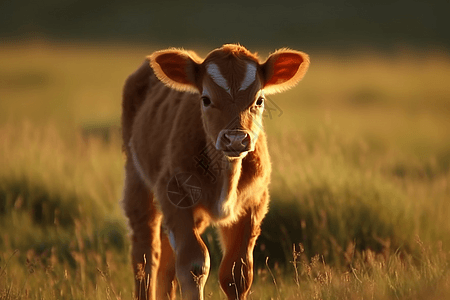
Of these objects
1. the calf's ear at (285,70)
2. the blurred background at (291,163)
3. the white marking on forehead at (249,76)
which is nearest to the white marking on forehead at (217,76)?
the white marking on forehead at (249,76)

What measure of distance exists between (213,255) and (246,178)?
192 centimetres

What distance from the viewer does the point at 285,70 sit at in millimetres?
4527

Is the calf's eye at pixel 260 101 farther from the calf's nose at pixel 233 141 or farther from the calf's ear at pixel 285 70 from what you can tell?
the calf's nose at pixel 233 141

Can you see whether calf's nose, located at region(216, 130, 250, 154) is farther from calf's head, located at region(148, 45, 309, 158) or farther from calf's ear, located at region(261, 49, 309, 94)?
calf's ear, located at region(261, 49, 309, 94)

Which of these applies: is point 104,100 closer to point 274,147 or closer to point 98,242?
point 274,147

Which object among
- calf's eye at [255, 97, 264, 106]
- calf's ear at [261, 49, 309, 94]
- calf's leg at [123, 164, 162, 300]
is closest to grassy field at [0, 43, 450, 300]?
A: calf's leg at [123, 164, 162, 300]

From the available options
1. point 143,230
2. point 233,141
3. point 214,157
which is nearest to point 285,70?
point 214,157

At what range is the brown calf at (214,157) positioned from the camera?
3973 millimetres

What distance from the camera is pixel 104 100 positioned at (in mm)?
19766

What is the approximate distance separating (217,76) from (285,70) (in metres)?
0.66

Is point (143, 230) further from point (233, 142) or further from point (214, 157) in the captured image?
point (233, 142)

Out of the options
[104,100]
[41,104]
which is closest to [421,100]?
[104,100]

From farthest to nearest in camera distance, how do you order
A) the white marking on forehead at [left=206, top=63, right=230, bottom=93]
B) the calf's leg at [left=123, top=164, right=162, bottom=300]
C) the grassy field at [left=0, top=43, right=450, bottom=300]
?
the calf's leg at [left=123, top=164, right=162, bottom=300] → the grassy field at [left=0, top=43, right=450, bottom=300] → the white marking on forehead at [left=206, top=63, right=230, bottom=93]

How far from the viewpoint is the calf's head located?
387cm
